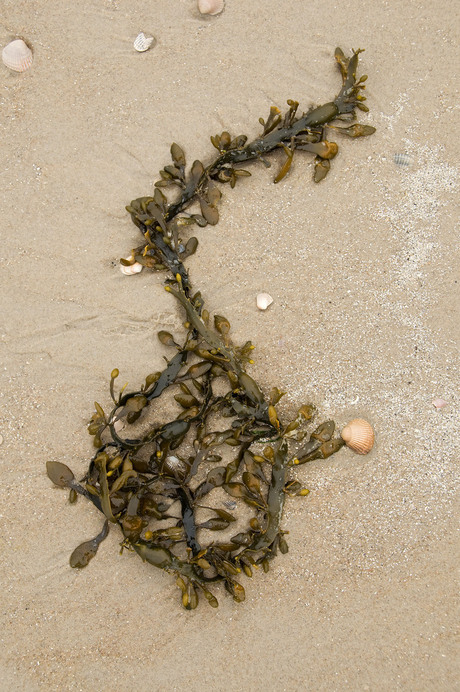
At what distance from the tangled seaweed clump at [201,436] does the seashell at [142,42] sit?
0.66 m

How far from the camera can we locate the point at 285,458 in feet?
8.54

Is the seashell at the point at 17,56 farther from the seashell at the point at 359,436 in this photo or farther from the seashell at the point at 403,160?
the seashell at the point at 359,436

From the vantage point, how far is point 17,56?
2.82 meters

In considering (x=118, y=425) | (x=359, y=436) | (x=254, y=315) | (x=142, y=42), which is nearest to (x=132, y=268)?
(x=254, y=315)

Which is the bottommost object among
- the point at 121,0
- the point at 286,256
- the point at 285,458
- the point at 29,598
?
the point at 29,598

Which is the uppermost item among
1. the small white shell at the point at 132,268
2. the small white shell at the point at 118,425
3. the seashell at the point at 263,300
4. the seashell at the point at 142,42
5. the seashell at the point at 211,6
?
the seashell at the point at 211,6

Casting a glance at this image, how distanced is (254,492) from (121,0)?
289cm

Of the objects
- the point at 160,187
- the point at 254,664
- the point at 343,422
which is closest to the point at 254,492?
the point at 343,422

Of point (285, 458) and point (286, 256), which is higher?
point (286, 256)

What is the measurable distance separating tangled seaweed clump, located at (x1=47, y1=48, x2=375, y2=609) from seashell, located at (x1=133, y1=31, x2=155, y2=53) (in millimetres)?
664

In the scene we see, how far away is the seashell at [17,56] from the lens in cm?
281

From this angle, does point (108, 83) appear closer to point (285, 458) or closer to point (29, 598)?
point (285, 458)

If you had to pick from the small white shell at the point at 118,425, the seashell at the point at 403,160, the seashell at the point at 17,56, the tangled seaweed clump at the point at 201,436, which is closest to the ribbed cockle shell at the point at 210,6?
the tangled seaweed clump at the point at 201,436

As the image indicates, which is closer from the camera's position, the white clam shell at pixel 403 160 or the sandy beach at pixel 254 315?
the sandy beach at pixel 254 315
